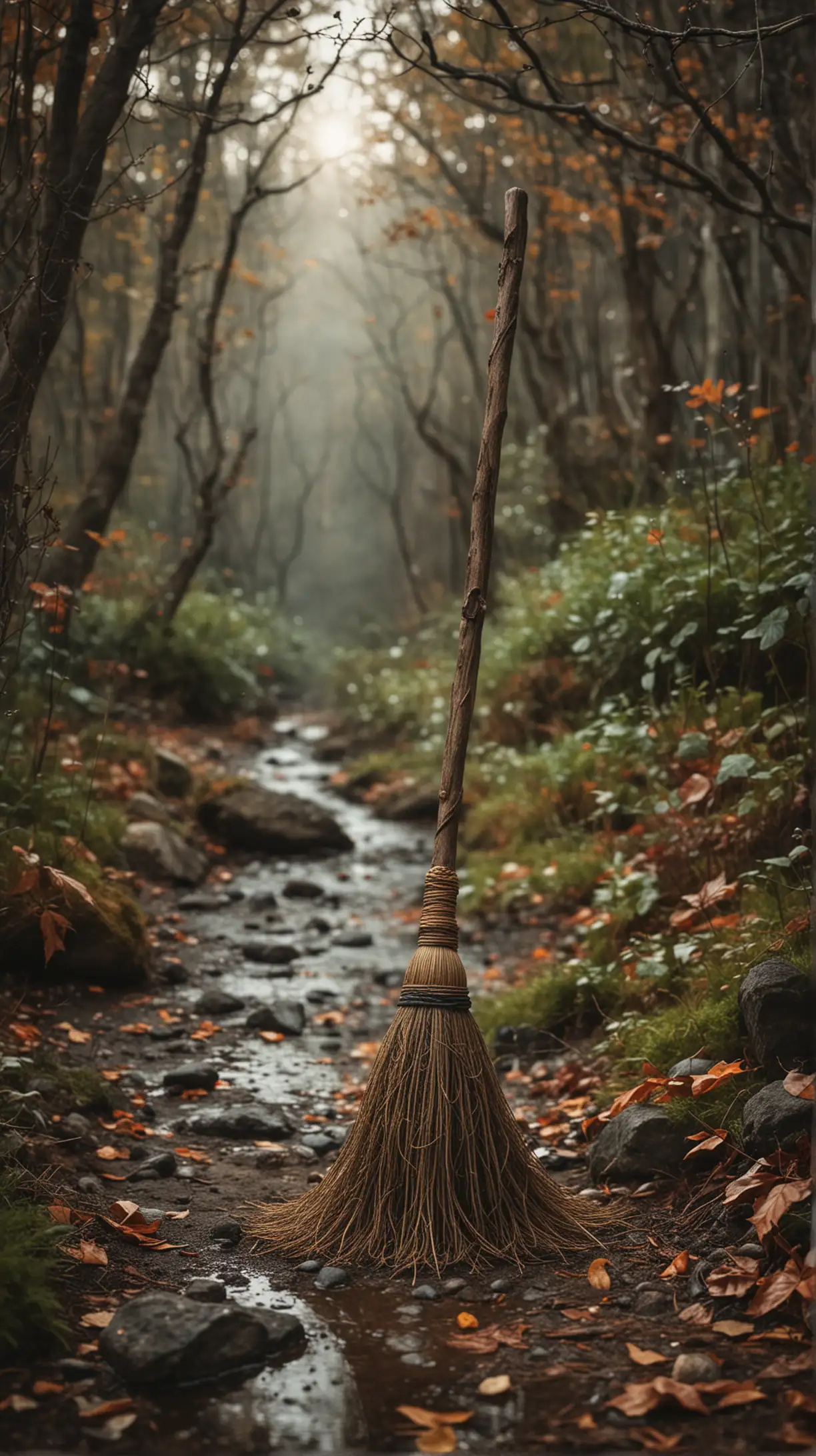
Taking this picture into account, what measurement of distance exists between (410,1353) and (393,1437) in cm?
34

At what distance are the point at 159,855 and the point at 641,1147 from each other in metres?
4.28

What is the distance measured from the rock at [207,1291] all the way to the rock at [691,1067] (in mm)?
1428

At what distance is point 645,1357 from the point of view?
92.4 inches

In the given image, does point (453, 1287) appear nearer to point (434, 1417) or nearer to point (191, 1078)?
point (434, 1417)

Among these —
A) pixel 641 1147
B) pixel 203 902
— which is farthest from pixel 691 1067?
pixel 203 902

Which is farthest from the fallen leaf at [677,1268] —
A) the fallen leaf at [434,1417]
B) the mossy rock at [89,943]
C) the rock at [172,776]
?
the rock at [172,776]

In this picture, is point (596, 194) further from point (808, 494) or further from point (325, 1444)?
point (325, 1444)

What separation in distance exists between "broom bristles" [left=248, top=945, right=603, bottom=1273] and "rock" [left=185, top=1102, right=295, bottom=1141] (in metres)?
0.96

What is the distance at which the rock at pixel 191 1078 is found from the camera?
4414 millimetres

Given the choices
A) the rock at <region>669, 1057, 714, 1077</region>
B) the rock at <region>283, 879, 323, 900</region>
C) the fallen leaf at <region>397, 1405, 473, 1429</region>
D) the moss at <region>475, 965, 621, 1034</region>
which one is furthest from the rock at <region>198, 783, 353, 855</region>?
the fallen leaf at <region>397, 1405, 473, 1429</region>

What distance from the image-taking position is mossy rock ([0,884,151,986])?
459 centimetres

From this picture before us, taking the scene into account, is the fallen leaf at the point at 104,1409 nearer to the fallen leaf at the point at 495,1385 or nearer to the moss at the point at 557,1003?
the fallen leaf at the point at 495,1385

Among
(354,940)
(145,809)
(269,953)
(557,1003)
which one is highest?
(145,809)

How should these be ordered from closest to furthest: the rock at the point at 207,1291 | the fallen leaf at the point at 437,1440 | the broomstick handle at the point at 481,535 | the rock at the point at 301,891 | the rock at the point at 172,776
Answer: the fallen leaf at the point at 437,1440 < the rock at the point at 207,1291 < the broomstick handle at the point at 481,535 < the rock at the point at 301,891 < the rock at the point at 172,776
